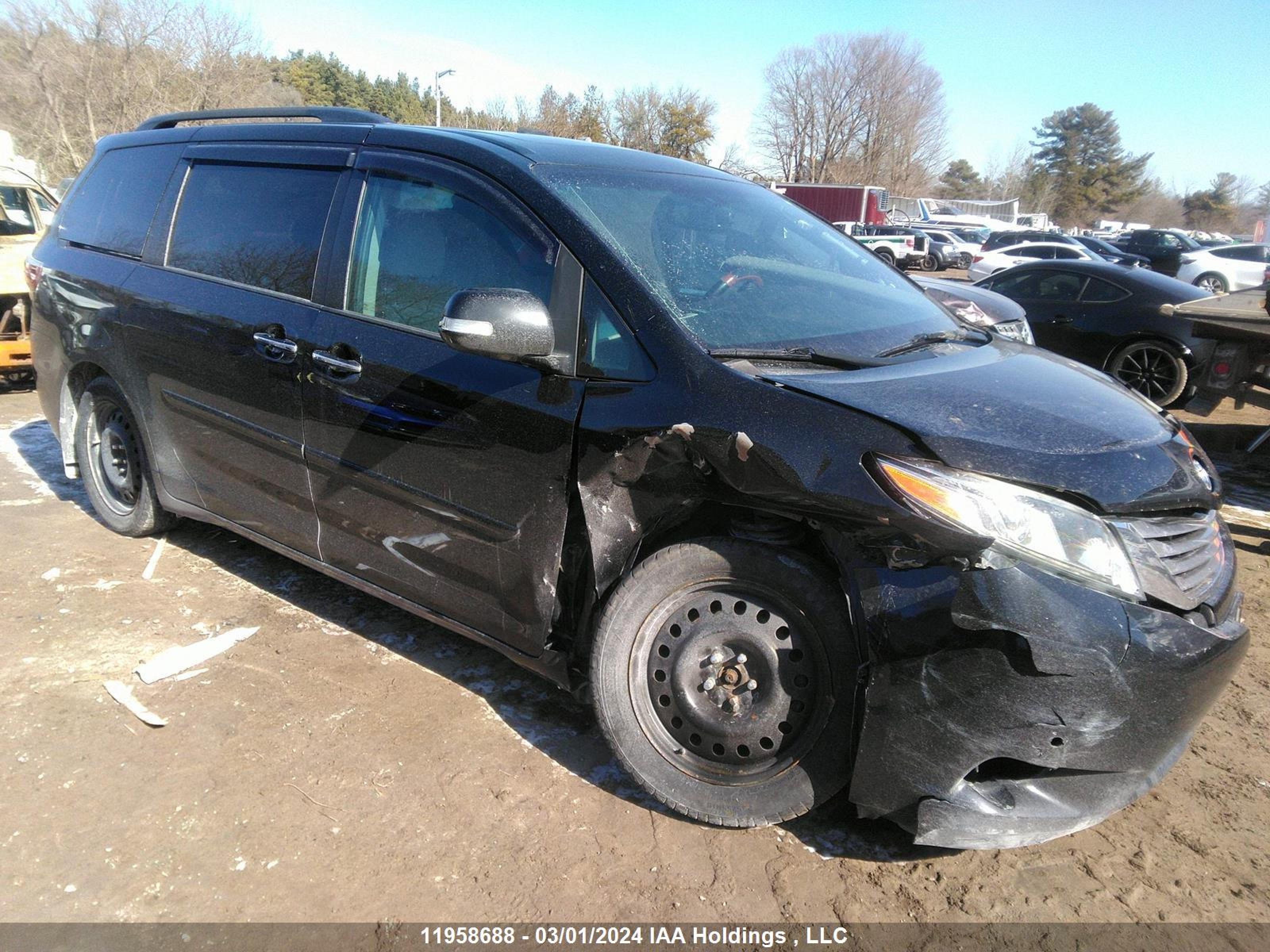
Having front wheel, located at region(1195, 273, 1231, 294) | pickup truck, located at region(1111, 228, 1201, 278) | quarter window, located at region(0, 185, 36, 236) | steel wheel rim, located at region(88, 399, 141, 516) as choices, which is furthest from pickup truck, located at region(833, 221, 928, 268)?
steel wheel rim, located at region(88, 399, 141, 516)

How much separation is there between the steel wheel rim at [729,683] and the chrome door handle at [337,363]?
1.33m

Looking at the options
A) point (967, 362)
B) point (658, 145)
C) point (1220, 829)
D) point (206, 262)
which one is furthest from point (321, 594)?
point (658, 145)

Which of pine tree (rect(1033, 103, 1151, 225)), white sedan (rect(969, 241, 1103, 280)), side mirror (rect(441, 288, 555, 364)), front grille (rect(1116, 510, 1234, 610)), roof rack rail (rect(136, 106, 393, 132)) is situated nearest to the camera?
front grille (rect(1116, 510, 1234, 610))

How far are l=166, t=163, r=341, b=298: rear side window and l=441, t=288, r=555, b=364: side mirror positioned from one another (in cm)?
101

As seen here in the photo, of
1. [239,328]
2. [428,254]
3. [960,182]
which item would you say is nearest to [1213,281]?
[428,254]

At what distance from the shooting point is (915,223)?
43625 millimetres

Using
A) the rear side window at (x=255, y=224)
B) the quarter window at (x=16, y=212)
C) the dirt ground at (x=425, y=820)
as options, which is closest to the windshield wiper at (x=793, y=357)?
the dirt ground at (x=425, y=820)

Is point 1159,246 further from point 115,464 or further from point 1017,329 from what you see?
point 115,464

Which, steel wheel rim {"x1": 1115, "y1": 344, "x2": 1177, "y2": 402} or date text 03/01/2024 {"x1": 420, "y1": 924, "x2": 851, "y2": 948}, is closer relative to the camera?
date text 03/01/2024 {"x1": 420, "y1": 924, "x2": 851, "y2": 948}

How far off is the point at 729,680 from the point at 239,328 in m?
2.31

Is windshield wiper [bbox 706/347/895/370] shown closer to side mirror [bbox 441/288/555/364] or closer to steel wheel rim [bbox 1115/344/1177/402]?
side mirror [bbox 441/288/555/364]

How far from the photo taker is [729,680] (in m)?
2.48

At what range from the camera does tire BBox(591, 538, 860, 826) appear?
2.38m

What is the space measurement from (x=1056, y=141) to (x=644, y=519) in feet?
321
